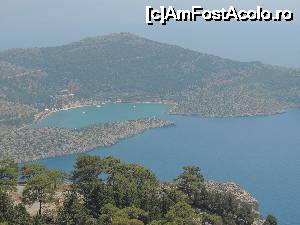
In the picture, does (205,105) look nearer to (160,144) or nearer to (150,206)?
(160,144)

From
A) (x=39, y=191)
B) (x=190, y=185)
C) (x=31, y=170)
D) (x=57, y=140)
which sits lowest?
(x=57, y=140)

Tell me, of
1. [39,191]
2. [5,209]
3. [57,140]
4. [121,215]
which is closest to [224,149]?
[57,140]

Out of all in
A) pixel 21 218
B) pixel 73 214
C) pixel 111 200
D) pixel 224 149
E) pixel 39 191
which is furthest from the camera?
pixel 224 149

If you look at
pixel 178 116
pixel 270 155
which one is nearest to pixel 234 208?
pixel 270 155

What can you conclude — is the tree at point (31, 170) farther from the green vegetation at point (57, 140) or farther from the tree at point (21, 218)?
the green vegetation at point (57, 140)

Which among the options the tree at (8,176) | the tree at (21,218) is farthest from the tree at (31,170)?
the tree at (21,218)

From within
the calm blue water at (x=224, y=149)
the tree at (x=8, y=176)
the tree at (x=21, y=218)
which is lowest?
Answer: the calm blue water at (x=224, y=149)

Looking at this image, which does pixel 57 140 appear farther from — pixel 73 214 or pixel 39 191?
pixel 73 214
